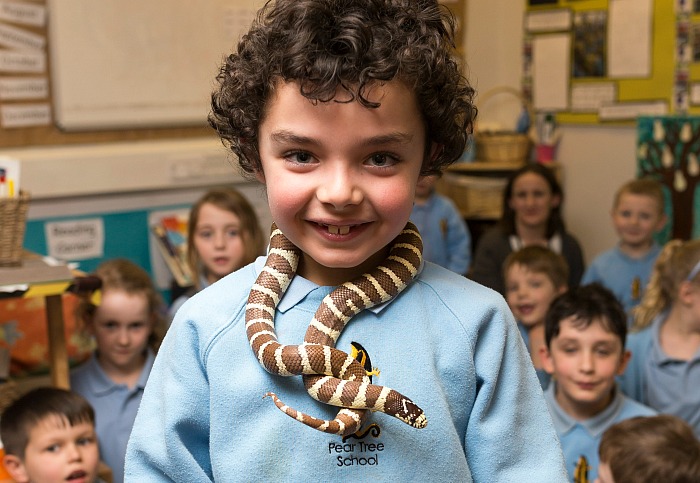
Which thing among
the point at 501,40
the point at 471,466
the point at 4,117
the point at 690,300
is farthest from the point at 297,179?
the point at 501,40

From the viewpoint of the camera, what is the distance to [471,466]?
1182 millimetres

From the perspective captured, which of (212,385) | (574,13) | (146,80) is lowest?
(212,385)

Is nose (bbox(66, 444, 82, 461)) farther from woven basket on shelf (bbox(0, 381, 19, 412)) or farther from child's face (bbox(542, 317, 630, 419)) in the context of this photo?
child's face (bbox(542, 317, 630, 419))

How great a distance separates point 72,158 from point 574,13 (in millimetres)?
3179

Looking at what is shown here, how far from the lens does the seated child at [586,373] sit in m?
2.61

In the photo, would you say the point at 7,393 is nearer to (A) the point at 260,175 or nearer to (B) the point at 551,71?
(A) the point at 260,175

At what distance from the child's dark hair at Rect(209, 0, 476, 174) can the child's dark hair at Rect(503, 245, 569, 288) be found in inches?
93.1

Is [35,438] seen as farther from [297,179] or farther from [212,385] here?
[297,179]

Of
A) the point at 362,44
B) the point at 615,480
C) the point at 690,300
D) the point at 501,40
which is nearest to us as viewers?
the point at 362,44

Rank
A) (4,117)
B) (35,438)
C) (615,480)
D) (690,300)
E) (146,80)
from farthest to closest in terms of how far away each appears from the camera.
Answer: (146,80), (4,117), (690,300), (35,438), (615,480)

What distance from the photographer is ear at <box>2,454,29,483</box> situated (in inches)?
98.0

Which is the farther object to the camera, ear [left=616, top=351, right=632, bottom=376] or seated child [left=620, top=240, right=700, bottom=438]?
seated child [left=620, top=240, right=700, bottom=438]

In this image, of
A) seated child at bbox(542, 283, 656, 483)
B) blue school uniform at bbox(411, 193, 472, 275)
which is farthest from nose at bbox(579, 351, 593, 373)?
blue school uniform at bbox(411, 193, 472, 275)

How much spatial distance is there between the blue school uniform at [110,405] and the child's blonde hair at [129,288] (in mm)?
140
